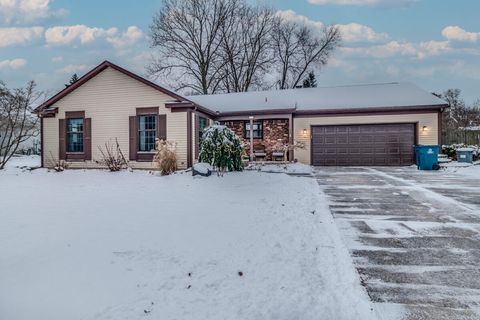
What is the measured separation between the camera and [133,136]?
13.6m

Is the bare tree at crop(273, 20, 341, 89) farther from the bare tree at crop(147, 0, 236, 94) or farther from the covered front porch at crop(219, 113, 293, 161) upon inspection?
the covered front porch at crop(219, 113, 293, 161)

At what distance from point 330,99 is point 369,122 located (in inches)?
102

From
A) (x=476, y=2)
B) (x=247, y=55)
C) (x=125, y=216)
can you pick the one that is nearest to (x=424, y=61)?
(x=476, y=2)

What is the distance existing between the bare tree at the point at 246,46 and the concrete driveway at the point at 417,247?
23846 millimetres

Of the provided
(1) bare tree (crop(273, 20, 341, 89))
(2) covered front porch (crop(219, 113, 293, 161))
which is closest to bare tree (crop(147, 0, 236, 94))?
(1) bare tree (crop(273, 20, 341, 89))

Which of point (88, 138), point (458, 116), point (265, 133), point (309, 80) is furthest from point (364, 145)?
point (309, 80)

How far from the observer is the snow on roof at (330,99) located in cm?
1628

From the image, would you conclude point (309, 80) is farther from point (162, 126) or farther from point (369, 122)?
point (162, 126)

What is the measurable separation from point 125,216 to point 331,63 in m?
30.5

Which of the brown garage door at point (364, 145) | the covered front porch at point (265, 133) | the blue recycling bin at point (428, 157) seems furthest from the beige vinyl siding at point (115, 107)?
Result: the blue recycling bin at point (428, 157)

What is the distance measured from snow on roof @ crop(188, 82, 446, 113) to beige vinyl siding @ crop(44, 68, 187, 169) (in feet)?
15.7

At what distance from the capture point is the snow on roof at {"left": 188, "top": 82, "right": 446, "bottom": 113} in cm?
1628

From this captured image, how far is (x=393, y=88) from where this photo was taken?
18.3 m

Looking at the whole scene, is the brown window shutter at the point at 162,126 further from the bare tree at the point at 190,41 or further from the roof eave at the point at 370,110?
the bare tree at the point at 190,41
